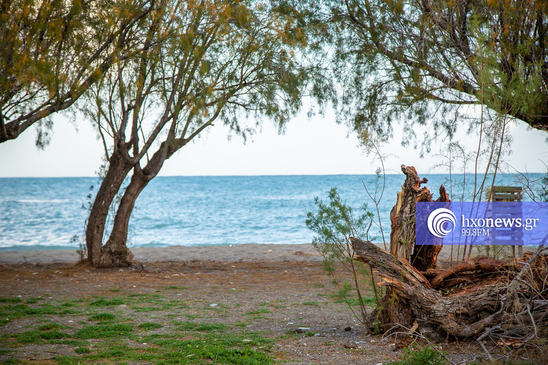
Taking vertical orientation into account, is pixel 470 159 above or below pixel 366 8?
below

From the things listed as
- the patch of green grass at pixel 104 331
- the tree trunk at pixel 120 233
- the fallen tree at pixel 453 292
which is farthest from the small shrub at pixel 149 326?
the tree trunk at pixel 120 233

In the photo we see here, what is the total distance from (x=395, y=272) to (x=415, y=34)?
193 inches

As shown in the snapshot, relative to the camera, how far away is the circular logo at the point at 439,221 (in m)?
4.99

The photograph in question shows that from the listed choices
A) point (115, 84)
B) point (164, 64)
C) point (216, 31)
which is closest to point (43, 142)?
point (115, 84)

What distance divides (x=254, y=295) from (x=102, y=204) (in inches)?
167

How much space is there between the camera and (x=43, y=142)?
9.56 meters

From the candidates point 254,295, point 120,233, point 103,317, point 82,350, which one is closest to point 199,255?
point 120,233

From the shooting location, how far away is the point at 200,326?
205 inches

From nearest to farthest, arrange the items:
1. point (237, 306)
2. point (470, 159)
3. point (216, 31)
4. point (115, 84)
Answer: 1. point (470, 159)
2. point (237, 306)
3. point (216, 31)
4. point (115, 84)

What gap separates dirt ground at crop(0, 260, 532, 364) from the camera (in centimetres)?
429

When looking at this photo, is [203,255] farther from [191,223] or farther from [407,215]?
[191,223]

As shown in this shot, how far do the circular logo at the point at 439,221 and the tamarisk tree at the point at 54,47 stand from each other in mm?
5025

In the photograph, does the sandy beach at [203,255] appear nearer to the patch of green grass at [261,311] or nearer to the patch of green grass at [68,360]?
the patch of green grass at [261,311]

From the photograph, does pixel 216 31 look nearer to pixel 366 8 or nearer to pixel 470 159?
pixel 366 8
